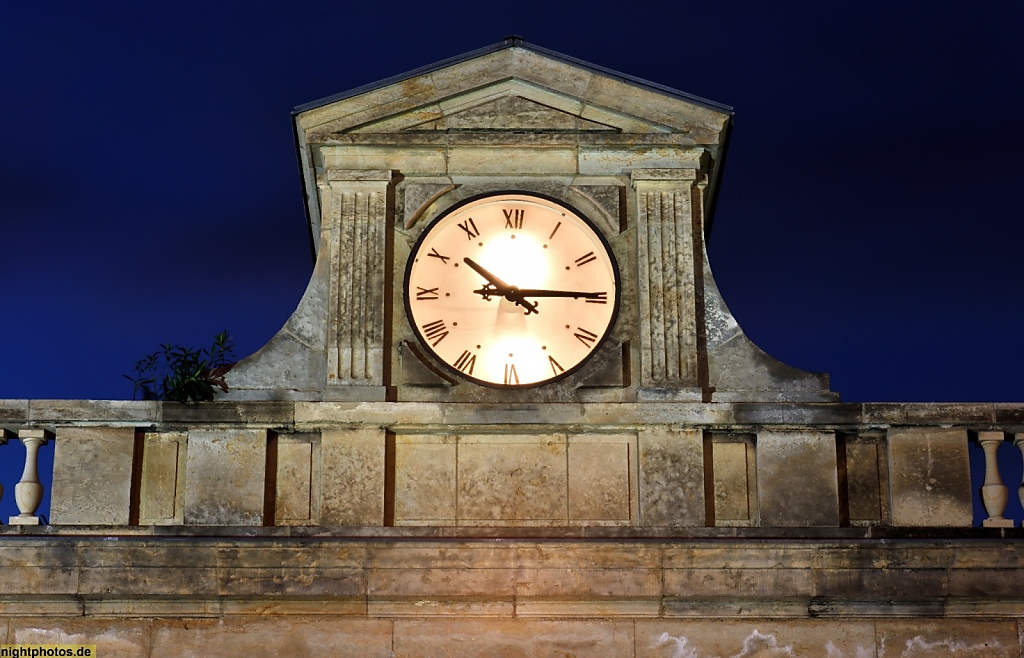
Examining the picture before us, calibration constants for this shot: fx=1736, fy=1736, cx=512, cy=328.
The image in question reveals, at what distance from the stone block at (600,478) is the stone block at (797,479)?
3.11ft

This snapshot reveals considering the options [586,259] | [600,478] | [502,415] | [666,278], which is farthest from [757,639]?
[586,259]

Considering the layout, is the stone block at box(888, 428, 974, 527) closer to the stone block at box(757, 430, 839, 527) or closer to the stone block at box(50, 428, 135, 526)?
the stone block at box(757, 430, 839, 527)

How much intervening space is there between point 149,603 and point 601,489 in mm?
3279

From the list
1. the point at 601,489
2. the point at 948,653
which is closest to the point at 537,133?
the point at 601,489

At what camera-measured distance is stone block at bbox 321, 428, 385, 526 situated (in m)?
12.4

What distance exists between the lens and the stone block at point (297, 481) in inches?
490

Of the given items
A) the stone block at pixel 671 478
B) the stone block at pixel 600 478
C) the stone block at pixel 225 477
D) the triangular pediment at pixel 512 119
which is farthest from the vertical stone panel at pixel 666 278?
the stone block at pixel 225 477

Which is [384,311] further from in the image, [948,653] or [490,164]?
[948,653]

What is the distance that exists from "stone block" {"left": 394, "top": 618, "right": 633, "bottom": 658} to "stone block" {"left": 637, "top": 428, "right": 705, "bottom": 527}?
88 centimetres

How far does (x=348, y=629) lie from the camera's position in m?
11.9

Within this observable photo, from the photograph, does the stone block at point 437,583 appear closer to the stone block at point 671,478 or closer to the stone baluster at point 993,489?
the stone block at point 671,478

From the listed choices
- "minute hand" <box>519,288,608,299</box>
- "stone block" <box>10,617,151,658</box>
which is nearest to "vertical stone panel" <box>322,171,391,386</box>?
"minute hand" <box>519,288,608,299</box>

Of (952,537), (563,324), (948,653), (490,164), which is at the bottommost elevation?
(948,653)

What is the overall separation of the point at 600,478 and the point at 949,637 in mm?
2659
